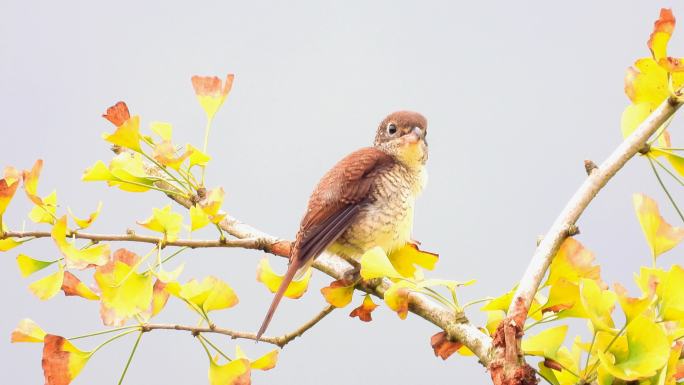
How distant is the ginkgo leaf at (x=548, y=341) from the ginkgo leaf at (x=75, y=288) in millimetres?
690

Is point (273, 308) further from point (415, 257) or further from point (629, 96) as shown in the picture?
point (629, 96)

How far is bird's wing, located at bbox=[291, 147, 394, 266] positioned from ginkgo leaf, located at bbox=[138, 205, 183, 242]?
379 millimetres

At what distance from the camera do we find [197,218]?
1519 millimetres

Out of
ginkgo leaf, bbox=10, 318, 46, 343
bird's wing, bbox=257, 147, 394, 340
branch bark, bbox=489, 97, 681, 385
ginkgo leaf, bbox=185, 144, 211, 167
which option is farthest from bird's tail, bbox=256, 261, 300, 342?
branch bark, bbox=489, 97, 681, 385

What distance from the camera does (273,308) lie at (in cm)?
163

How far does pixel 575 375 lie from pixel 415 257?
0.59 m

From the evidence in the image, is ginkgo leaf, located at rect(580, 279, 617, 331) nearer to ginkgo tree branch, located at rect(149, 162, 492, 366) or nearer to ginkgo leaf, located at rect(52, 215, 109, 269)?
ginkgo tree branch, located at rect(149, 162, 492, 366)

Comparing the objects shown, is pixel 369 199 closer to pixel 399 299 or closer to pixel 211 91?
pixel 211 91

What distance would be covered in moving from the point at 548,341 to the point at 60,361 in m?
0.76

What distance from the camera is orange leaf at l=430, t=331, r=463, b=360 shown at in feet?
4.81

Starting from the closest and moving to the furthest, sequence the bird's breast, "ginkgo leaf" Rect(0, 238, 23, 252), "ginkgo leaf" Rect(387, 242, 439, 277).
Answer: "ginkgo leaf" Rect(0, 238, 23, 252), "ginkgo leaf" Rect(387, 242, 439, 277), the bird's breast

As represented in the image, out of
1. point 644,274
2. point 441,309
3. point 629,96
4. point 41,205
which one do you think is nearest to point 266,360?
point 441,309

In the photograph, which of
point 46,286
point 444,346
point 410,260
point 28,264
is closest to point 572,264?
point 444,346

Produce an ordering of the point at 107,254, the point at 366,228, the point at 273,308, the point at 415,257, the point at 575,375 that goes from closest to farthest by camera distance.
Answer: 1. the point at 575,375
2. the point at 107,254
3. the point at 273,308
4. the point at 415,257
5. the point at 366,228
